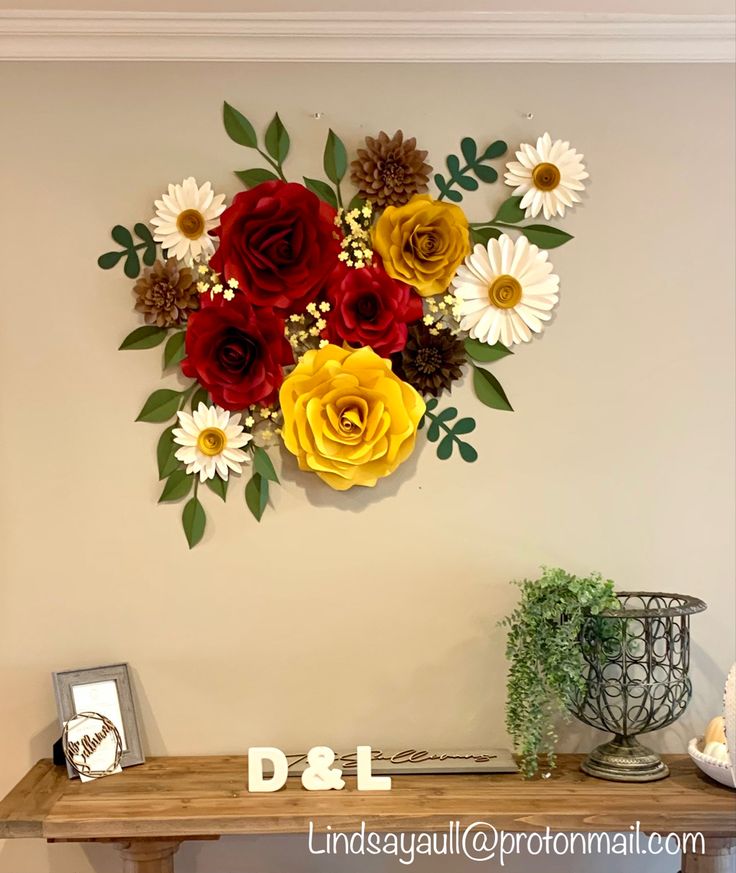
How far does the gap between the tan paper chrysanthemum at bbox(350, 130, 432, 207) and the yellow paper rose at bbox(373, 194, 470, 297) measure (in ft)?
0.10

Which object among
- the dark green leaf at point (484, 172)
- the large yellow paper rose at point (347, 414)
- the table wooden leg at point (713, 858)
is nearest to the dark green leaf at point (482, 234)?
the dark green leaf at point (484, 172)

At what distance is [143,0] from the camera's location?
6.08 ft

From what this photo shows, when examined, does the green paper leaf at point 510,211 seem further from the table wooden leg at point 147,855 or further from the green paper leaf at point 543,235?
the table wooden leg at point 147,855

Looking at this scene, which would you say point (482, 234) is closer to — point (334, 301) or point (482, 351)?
point (482, 351)

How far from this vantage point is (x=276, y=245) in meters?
1.88

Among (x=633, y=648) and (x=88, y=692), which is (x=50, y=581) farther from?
(x=633, y=648)

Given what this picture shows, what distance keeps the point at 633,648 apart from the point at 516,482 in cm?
42

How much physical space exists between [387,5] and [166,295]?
758 millimetres

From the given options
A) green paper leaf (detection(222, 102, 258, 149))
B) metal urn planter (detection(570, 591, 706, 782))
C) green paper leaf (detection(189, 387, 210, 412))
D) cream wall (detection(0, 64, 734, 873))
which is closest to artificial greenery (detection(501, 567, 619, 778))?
metal urn planter (detection(570, 591, 706, 782))

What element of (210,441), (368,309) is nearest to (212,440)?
(210,441)

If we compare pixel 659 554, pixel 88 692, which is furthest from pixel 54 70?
pixel 659 554

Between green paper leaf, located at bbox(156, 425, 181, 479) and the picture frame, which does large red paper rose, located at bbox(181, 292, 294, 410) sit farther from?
the picture frame

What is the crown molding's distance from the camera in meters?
1.92

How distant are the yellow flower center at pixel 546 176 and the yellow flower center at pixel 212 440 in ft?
2.83
